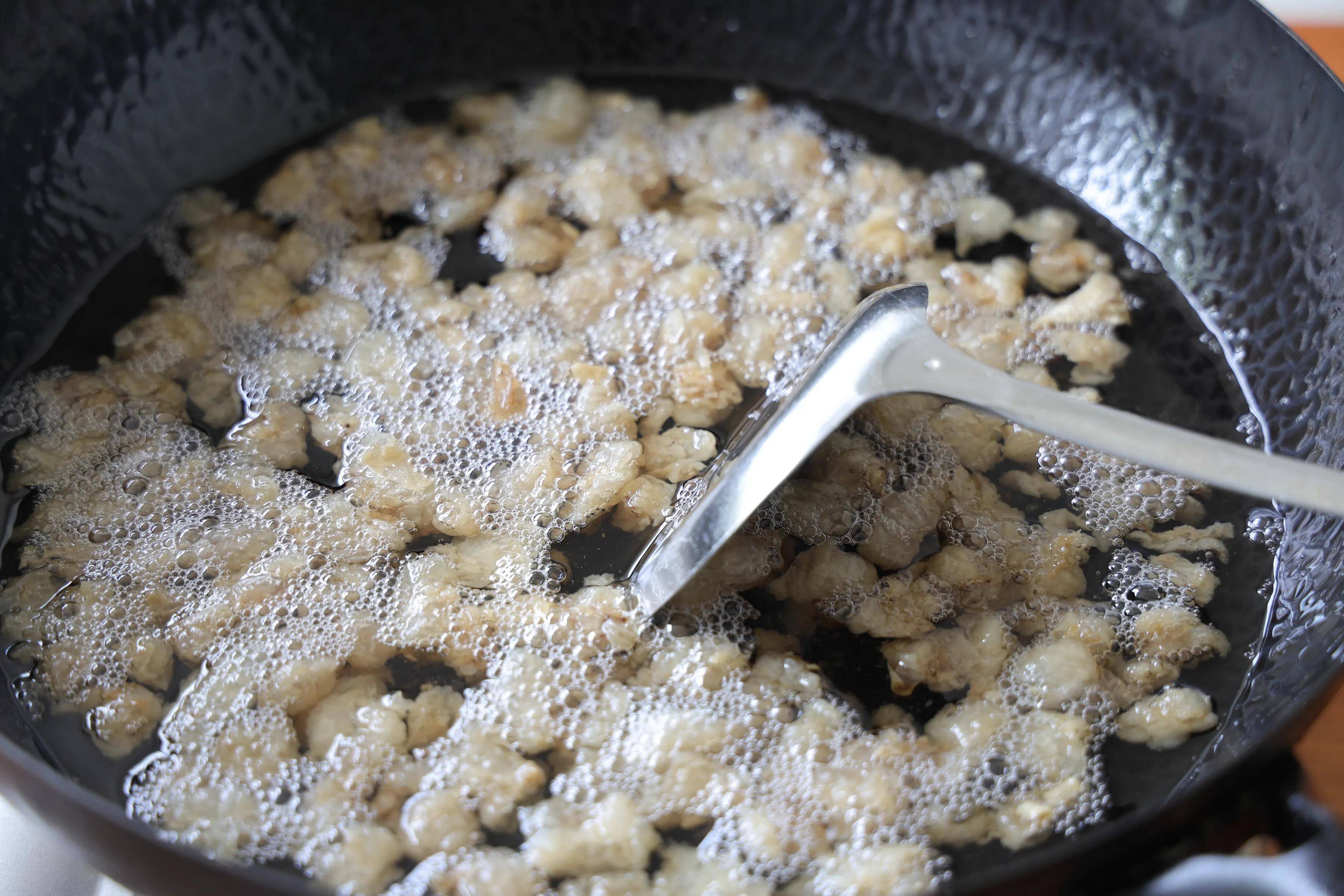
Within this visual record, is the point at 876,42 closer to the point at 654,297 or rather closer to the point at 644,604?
the point at 654,297

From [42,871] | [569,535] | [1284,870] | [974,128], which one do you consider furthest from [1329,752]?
[42,871]

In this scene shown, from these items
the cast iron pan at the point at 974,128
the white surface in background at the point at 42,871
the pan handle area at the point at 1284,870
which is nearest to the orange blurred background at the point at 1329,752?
the cast iron pan at the point at 974,128

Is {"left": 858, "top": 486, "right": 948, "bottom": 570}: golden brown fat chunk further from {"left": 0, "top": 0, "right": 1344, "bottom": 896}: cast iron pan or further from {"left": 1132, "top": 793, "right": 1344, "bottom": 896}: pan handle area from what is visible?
{"left": 1132, "top": 793, "right": 1344, "bottom": 896}: pan handle area

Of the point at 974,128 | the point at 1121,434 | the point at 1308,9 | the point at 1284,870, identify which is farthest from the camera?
the point at 1308,9

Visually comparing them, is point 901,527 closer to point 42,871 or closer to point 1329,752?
point 1329,752

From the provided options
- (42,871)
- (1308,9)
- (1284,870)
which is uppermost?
(1308,9)

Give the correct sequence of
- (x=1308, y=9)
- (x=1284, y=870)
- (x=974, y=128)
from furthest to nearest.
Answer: (x=1308, y=9) → (x=974, y=128) → (x=1284, y=870)
